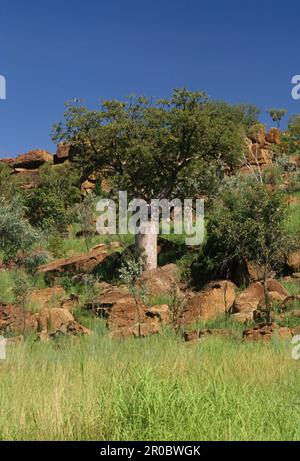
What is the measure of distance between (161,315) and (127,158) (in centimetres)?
912

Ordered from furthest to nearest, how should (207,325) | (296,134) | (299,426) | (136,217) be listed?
(296,134) → (136,217) → (207,325) → (299,426)

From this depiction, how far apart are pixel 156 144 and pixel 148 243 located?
12.9 feet

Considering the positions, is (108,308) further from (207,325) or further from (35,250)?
(35,250)

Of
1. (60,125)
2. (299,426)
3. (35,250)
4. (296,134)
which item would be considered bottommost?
(299,426)

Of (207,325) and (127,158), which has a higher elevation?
(127,158)

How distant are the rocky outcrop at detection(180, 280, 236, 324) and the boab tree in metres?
5.68

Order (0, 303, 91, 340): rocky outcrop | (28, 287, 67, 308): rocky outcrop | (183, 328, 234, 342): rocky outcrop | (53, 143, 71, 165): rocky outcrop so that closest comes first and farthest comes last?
(183, 328, 234, 342): rocky outcrop
(0, 303, 91, 340): rocky outcrop
(28, 287, 67, 308): rocky outcrop
(53, 143, 71, 165): rocky outcrop

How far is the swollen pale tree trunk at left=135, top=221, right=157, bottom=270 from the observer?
21.0 m

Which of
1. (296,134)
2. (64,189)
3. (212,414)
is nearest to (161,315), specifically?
(212,414)

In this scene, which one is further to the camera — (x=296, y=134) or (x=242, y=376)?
(x=296, y=134)

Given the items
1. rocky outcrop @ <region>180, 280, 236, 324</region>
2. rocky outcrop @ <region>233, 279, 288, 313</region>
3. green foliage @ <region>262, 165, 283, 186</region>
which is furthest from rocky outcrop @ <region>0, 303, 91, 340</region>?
green foliage @ <region>262, 165, 283, 186</region>

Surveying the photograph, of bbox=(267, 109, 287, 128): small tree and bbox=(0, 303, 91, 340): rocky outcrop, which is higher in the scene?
bbox=(267, 109, 287, 128): small tree

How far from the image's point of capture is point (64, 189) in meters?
45.2
